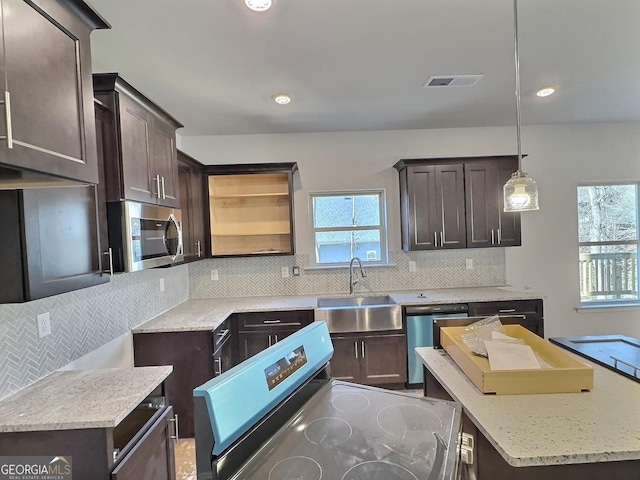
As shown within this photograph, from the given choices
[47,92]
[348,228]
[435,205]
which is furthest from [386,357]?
[47,92]

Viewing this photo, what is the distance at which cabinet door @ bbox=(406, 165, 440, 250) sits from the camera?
3.63 metres

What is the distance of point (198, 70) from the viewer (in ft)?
8.00

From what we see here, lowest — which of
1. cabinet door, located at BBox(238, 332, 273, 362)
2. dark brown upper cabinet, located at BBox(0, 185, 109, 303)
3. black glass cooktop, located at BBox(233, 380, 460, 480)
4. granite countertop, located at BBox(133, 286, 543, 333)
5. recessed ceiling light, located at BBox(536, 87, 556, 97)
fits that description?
cabinet door, located at BBox(238, 332, 273, 362)

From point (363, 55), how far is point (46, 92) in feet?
5.86

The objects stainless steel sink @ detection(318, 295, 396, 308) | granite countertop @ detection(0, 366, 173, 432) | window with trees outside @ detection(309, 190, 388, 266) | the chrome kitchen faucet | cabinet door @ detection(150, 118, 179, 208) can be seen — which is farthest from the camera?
window with trees outside @ detection(309, 190, 388, 266)

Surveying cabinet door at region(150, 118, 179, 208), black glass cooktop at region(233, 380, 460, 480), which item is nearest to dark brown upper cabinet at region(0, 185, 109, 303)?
cabinet door at region(150, 118, 179, 208)

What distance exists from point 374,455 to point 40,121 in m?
1.42

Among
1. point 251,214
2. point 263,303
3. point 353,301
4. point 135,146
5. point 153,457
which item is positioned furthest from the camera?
point 251,214

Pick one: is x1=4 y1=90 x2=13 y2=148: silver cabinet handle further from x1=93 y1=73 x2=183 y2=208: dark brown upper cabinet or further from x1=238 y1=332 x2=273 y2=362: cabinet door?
x1=238 y1=332 x2=273 y2=362: cabinet door

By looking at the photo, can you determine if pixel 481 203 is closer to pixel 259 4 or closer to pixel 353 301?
pixel 353 301

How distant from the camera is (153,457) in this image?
1.62 m

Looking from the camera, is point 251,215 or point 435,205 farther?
point 251,215

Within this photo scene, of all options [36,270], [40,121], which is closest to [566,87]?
[40,121]

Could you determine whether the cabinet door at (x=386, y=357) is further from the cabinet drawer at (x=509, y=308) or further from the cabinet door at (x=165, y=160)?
the cabinet door at (x=165, y=160)
